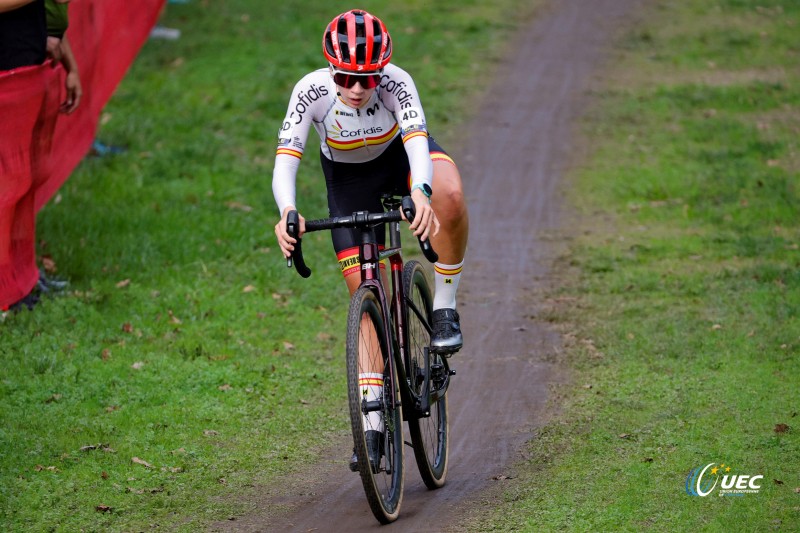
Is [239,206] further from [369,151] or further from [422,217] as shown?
[422,217]

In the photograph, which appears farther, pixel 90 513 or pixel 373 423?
pixel 90 513

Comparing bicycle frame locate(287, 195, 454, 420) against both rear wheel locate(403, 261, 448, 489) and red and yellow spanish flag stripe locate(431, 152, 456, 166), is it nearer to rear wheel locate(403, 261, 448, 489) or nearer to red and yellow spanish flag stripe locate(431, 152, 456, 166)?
rear wheel locate(403, 261, 448, 489)

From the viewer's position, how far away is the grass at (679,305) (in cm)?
614

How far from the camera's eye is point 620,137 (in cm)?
1504

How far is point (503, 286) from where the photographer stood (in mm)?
10570

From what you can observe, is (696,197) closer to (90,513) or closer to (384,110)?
(384,110)

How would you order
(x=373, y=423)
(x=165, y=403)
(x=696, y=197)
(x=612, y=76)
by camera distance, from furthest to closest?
(x=612, y=76) → (x=696, y=197) → (x=165, y=403) → (x=373, y=423)

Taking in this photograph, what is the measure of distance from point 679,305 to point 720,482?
3701mm


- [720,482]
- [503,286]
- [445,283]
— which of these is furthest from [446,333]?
[503,286]

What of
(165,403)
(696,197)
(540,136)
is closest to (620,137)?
(540,136)

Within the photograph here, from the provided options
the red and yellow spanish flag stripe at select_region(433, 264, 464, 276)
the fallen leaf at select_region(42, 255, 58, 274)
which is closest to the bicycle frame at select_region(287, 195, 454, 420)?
the red and yellow spanish flag stripe at select_region(433, 264, 464, 276)

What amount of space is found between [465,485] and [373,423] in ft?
4.14

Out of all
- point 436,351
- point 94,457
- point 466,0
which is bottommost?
point 466,0

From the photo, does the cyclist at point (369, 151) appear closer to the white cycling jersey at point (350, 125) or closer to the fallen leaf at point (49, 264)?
the white cycling jersey at point (350, 125)
